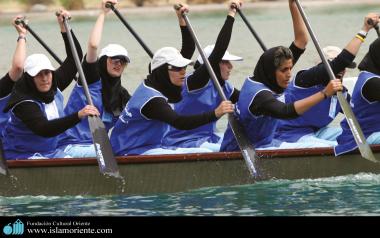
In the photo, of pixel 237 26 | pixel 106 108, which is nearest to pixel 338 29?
pixel 237 26

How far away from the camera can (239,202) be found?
1032 centimetres

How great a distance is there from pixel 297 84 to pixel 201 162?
4.07 feet

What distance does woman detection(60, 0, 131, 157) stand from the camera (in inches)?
440

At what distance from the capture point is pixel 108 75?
11305 millimetres

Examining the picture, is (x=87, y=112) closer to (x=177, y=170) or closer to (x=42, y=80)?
(x=42, y=80)

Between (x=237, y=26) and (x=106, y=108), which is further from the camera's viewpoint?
(x=237, y=26)

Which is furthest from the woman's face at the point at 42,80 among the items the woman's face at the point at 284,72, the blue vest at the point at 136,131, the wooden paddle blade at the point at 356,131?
the wooden paddle blade at the point at 356,131

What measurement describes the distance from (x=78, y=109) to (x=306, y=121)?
6.99 feet

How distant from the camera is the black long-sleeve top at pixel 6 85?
11016mm

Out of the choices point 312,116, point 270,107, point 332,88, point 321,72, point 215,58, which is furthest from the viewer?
point 312,116
